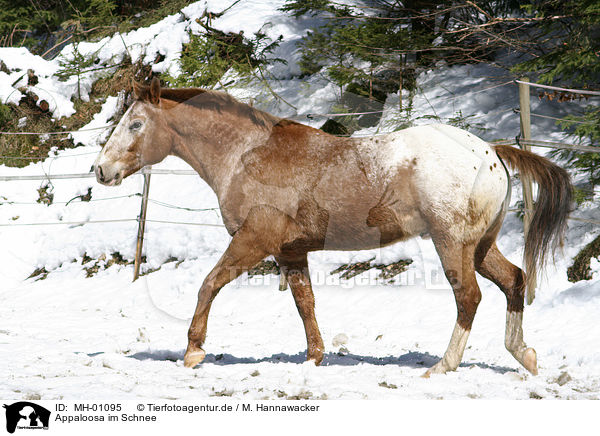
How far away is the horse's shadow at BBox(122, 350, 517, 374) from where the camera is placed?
3869 mm

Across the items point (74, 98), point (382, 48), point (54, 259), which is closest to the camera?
point (382, 48)

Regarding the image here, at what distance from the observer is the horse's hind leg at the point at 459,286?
131 inches

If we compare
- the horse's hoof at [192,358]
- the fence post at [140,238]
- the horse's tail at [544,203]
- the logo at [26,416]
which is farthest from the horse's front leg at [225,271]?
the fence post at [140,238]

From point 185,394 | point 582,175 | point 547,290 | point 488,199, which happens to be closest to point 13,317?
point 185,394

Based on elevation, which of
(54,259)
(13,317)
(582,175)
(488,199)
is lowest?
(54,259)

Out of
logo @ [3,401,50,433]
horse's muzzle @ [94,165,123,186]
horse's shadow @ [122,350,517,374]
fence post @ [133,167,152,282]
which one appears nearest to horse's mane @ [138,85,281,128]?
horse's muzzle @ [94,165,123,186]

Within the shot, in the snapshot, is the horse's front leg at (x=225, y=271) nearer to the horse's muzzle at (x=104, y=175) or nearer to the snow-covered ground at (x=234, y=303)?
the snow-covered ground at (x=234, y=303)

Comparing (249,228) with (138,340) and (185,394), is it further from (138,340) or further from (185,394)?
(138,340)

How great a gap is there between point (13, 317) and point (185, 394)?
3.75 meters

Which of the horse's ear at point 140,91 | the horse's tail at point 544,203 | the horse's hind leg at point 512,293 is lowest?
the horse's hind leg at point 512,293

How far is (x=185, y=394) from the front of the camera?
2.86 meters

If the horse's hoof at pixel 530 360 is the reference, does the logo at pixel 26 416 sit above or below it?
above

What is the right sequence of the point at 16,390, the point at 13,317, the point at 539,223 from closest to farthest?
the point at 16,390 < the point at 539,223 < the point at 13,317

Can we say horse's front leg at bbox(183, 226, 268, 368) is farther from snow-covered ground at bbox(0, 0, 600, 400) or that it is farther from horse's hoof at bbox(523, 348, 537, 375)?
horse's hoof at bbox(523, 348, 537, 375)
